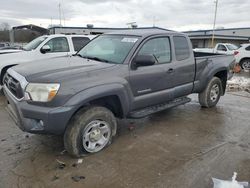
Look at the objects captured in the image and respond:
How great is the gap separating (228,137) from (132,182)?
2401 millimetres

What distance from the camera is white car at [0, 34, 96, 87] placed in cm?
759

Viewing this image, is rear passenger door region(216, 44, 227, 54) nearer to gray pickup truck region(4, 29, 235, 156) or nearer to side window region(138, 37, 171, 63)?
gray pickup truck region(4, 29, 235, 156)

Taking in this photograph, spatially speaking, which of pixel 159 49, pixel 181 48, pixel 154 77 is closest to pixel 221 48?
pixel 181 48

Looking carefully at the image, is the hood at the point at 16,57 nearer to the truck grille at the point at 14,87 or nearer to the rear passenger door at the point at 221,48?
the truck grille at the point at 14,87

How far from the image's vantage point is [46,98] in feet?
11.3

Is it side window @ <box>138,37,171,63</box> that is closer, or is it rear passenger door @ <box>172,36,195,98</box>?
side window @ <box>138,37,171,63</box>

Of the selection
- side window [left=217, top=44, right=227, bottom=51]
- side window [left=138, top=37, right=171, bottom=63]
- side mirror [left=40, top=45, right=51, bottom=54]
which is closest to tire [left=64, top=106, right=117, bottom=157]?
side window [left=138, top=37, right=171, bottom=63]

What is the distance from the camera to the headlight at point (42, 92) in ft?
11.3

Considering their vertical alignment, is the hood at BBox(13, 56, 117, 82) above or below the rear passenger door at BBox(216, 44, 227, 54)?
below

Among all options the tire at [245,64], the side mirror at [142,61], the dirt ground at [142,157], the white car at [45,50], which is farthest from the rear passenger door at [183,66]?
the tire at [245,64]

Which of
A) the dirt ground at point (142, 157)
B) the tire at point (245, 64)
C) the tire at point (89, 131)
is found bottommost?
the dirt ground at point (142, 157)

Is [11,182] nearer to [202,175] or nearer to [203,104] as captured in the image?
[202,175]

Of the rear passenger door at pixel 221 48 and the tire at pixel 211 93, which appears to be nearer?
the tire at pixel 211 93

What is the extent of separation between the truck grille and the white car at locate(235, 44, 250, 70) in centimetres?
1438
